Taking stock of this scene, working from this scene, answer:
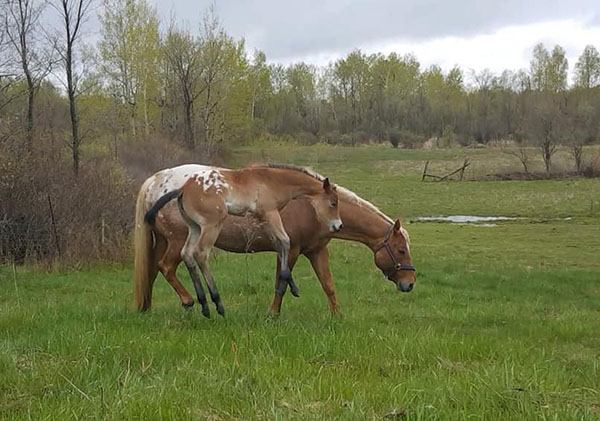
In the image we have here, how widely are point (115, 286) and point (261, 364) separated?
9.03m

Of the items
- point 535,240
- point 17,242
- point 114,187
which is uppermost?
point 114,187

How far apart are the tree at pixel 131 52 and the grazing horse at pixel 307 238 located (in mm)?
36908

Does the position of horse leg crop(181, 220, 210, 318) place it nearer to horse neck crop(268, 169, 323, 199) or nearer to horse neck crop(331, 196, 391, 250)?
horse neck crop(268, 169, 323, 199)

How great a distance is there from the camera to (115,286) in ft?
41.4

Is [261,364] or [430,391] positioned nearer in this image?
[430,391]

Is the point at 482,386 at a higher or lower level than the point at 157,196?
lower

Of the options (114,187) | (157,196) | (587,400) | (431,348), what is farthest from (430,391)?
(114,187)

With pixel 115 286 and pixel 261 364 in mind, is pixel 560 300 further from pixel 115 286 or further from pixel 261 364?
pixel 261 364

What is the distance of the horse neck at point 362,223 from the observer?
866cm

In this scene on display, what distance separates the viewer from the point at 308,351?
16.0 ft

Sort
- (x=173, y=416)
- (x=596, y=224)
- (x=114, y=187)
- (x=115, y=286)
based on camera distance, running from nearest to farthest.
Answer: (x=173, y=416) → (x=115, y=286) → (x=114, y=187) → (x=596, y=224)

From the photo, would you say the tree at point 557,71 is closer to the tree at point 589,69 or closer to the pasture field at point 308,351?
the tree at point 589,69

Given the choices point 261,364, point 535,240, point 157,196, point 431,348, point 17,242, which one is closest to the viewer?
point 261,364

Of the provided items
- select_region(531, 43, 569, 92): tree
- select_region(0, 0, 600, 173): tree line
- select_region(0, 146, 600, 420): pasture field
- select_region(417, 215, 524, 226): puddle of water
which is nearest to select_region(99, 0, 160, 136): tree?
select_region(0, 0, 600, 173): tree line
